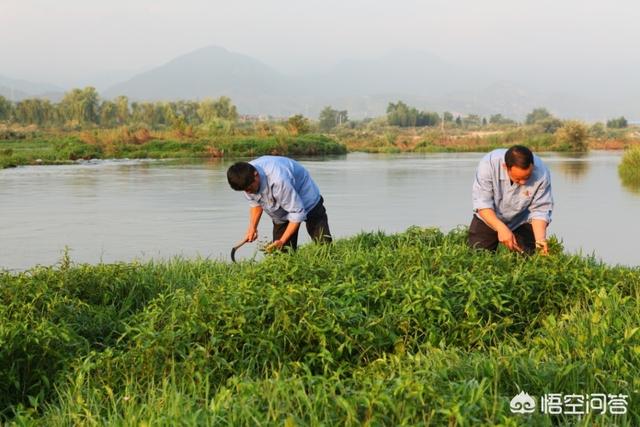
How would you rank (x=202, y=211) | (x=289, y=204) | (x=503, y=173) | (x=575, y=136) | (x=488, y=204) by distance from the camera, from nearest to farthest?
(x=503, y=173), (x=488, y=204), (x=289, y=204), (x=202, y=211), (x=575, y=136)

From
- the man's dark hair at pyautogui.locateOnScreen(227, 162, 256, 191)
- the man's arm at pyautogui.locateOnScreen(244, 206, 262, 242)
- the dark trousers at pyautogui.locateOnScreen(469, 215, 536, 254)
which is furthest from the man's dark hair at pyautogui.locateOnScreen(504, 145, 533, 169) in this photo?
the man's arm at pyautogui.locateOnScreen(244, 206, 262, 242)

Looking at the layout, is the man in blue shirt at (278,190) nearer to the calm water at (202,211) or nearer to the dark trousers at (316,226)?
the dark trousers at (316,226)

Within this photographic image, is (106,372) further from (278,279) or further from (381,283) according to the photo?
(381,283)

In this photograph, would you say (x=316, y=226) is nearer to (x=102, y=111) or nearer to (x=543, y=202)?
(x=543, y=202)

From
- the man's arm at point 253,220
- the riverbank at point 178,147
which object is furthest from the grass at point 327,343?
Answer: the riverbank at point 178,147

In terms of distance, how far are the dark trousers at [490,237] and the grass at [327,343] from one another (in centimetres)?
47

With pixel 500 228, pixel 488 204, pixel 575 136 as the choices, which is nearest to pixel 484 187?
pixel 488 204

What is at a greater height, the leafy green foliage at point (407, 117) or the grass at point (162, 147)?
the leafy green foliage at point (407, 117)

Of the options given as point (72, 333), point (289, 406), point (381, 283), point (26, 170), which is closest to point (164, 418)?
point (289, 406)

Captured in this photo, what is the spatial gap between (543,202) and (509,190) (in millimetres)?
253

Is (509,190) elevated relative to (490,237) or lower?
elevated

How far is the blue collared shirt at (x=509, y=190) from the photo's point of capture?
225 inches

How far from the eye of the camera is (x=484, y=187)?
19.1 feet

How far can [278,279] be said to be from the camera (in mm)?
4820
